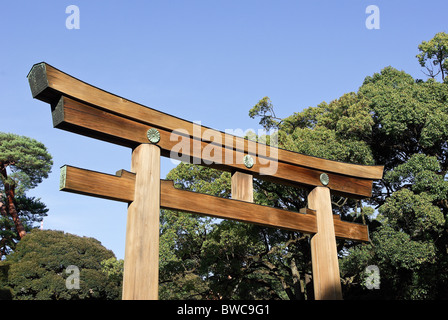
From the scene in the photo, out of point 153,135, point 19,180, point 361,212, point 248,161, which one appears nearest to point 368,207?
point 361,212

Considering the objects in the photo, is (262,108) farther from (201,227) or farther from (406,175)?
(406,175)

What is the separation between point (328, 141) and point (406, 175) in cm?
281

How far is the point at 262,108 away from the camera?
64.1ft

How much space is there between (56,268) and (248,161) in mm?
21317

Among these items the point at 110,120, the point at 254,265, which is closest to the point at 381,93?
the point at 254,265

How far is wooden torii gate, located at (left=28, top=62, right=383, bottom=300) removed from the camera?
4.61m

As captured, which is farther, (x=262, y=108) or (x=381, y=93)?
(x=262, y=108)

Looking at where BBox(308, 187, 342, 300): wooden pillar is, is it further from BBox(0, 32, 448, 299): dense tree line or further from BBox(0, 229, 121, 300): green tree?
BBox(0, 229, 121, 300): green tree

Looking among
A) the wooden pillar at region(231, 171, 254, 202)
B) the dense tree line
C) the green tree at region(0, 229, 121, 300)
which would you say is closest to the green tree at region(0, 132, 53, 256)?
the green tree at region(0, 229, 121, 300)

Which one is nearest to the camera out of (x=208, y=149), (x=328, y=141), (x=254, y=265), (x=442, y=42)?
(x=208, y=149)

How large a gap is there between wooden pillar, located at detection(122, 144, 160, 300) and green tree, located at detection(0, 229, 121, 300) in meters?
18.0

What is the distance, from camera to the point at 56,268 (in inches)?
933

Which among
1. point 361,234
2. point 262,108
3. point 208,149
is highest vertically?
point 262,108

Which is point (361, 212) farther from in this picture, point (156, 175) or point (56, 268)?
point (56, 268)
